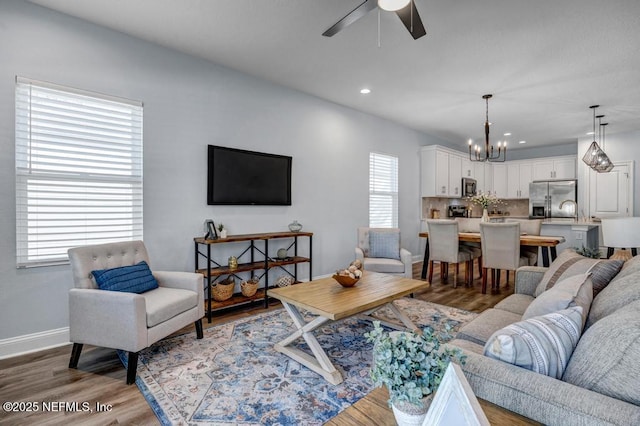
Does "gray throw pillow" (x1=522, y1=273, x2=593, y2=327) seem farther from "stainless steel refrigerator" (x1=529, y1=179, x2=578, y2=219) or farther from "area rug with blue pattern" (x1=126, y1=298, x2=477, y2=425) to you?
"stainless steel refrigerator" (x1=529, y1=179, x2=578, y2=219)

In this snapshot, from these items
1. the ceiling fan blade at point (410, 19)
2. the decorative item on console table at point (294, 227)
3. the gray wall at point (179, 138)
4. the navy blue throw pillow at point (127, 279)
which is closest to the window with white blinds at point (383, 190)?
the gray wall at point (179, 138)

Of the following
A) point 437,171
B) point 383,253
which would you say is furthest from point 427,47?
point 437,171

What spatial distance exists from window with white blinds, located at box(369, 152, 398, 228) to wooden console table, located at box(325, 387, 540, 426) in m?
4.74

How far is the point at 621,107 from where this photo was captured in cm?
501

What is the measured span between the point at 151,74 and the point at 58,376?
2.71 metres

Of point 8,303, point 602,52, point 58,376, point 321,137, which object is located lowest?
point 58,376

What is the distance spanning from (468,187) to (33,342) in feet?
25.4

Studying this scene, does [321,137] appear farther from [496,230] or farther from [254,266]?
[496,230]

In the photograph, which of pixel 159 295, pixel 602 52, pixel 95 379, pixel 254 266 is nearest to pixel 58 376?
pixel 95 379

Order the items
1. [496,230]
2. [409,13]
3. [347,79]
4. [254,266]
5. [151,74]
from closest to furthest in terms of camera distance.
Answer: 1. [409,13]
2. [151,74]
3. [254,266]
4. [347,79]
5. [496,230]

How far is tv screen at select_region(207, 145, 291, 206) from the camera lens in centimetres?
370

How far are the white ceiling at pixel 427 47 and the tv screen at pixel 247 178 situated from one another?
101cm

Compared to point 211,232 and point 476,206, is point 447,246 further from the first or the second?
point 476,206

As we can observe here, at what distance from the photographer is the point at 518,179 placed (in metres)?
8.26
